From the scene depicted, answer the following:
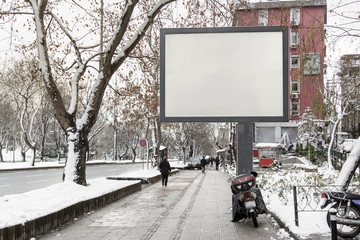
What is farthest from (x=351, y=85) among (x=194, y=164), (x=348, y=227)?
(x=194, y=164)

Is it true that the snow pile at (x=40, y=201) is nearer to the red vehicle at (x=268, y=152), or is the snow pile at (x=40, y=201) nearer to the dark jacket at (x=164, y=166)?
the dark jacket at (x=164, y=166)

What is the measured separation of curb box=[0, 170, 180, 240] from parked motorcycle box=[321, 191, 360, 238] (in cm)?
521

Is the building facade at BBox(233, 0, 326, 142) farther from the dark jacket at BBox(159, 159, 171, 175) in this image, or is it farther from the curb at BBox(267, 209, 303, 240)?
the dark jacket at BBox(159, 159, 171, 175)

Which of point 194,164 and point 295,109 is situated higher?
point 295,109

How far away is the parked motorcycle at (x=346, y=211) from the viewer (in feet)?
23.9

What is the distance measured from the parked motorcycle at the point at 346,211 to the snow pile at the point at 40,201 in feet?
17.5

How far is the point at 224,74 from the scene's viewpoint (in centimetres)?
1212

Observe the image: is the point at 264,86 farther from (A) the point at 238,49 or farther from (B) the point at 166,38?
(B) the point at 166,38

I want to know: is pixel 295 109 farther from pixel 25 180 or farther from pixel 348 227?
pixel 348 227

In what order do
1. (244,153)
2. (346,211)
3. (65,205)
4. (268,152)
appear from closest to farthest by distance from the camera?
1. (346,211)
2. (65,205)
3. (244,153)
4. (268,152)

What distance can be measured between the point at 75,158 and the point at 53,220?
541 cm

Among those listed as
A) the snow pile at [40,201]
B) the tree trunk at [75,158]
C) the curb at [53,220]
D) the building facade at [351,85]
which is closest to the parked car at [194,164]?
the building facade at [351,85]

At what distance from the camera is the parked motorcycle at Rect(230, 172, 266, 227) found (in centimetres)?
923

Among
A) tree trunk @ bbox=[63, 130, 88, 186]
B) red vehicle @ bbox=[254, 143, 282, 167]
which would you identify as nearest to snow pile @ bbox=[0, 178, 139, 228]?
tree trunk @ bbox=[63, 130, 88, 186]
